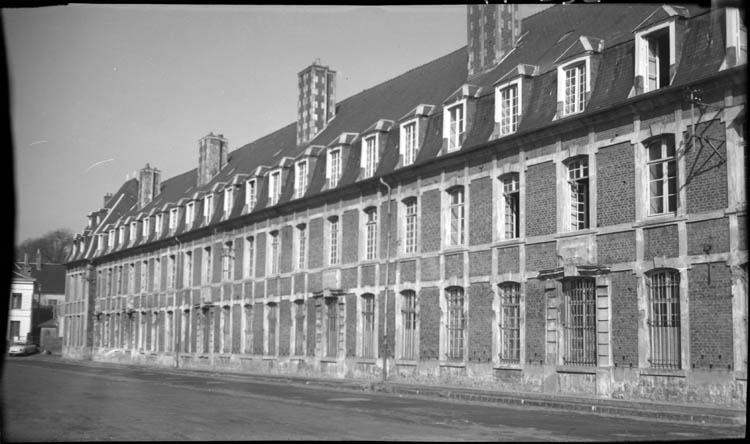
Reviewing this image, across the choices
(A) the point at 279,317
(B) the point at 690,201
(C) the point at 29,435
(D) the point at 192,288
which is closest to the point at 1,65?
(C) the point at 29,435

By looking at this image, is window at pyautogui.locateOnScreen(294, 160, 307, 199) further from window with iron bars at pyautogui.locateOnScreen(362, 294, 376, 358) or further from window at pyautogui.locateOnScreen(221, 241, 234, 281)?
window at pyautogui.locateOnScreen(221, 241, 234, 281)

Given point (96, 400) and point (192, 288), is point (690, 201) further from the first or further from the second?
point (192, 288)

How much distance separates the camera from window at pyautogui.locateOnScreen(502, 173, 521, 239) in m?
22.8

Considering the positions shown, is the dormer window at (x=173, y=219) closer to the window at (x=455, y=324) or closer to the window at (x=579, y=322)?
the window at (x=455, y=324)

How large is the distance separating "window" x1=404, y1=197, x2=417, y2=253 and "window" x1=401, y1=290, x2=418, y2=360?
4.77ft

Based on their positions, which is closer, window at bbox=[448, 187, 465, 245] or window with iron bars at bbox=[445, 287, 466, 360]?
window with iron bars at bbox=[445, 287, 466, 360]

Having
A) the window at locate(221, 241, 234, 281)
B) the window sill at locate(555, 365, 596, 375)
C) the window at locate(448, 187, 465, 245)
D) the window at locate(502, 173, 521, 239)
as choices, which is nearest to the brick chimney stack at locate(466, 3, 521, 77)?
the window at locate(448, 187, 465, 245)

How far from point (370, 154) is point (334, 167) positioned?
2.59 meters

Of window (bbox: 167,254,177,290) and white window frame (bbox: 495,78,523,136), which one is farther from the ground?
white window frame (bbox: 495,78,523,136)

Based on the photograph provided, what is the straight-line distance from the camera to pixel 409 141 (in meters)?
27.6

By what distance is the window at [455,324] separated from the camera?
24141mm

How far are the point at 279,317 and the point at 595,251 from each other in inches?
704

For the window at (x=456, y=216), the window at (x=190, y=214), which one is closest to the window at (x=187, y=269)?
the window at (x=190, y=214)

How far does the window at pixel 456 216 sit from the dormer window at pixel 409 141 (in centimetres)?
228
